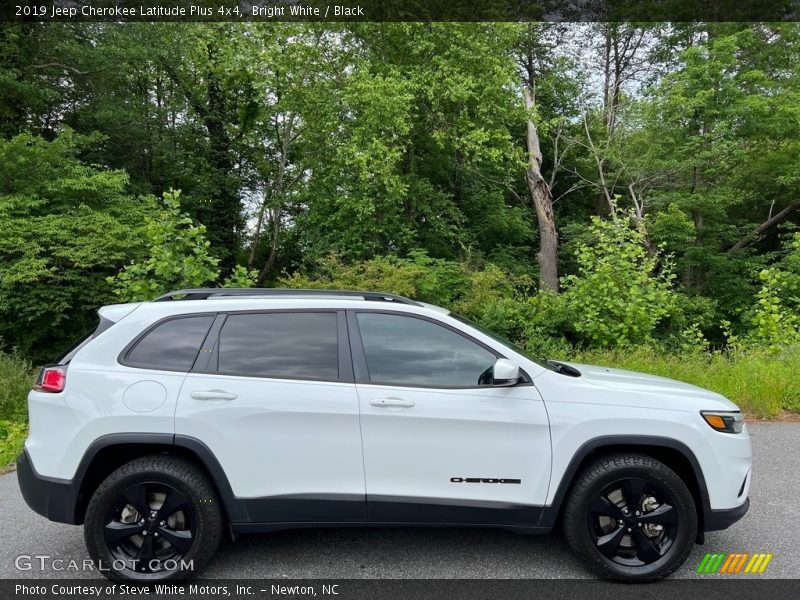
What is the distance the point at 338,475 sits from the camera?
307 cm

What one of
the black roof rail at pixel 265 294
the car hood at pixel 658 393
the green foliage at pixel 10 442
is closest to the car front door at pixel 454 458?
the car hood at pixel 658 393

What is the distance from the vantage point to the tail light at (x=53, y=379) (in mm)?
3143

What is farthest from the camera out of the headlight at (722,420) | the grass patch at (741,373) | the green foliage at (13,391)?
the green foliage at (13,391)

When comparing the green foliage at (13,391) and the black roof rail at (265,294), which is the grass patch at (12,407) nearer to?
the green foliage at (13,391)

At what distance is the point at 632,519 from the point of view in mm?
3088

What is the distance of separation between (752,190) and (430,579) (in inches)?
744

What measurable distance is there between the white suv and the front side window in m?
0.06

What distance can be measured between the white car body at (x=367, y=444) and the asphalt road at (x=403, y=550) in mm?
345

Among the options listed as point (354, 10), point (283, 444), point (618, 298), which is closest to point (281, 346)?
point (283, 444)

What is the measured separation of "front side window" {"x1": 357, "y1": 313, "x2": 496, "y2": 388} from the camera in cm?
319

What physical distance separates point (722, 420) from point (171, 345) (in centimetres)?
339

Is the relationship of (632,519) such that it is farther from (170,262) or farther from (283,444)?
(170,262)

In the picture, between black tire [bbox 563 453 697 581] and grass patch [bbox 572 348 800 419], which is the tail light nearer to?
black tire [bbox 563 453 697 581]

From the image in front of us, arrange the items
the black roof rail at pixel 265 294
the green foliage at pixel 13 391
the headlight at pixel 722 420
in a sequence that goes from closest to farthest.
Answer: the headlight at pixel 722 420
the black roof rail at pixel 265 294
the green foliage at pixel 13 391
